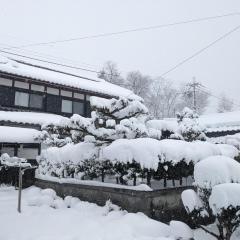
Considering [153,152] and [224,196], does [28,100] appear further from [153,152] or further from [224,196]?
[224,196]

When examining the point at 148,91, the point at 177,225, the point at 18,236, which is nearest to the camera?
the point at 177,225

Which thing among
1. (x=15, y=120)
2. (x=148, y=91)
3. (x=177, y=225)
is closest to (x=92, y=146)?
(x=177, y=225)

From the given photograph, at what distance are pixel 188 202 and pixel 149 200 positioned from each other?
2.39m

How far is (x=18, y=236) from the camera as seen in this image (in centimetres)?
688

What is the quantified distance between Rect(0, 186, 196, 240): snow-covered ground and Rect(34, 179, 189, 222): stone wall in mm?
246

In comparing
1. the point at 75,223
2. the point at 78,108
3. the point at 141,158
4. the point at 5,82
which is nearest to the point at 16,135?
the point at 5,82

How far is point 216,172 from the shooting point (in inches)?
233

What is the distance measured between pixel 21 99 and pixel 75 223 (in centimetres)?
1263

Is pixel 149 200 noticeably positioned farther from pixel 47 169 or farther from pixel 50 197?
pixel 47 169

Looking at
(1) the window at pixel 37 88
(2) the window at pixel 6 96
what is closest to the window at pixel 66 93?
(1) the window at pixel 37 88

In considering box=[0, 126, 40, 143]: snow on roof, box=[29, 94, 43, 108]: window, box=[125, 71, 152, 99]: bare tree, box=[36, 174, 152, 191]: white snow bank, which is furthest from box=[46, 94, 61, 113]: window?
box=[125, 71, 152, 99]: bare tree

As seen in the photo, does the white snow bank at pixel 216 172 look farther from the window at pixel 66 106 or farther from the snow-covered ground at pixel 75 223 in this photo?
the window at pixel 66 106

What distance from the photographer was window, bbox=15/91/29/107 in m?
18.6

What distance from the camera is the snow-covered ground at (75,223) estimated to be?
676 cm
